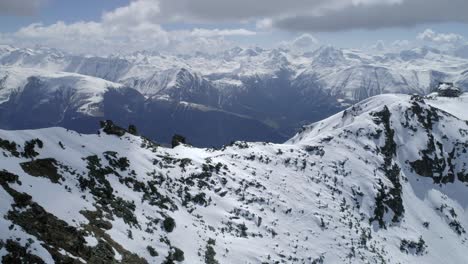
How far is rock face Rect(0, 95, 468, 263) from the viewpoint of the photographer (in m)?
49.9

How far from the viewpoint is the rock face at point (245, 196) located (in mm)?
49875

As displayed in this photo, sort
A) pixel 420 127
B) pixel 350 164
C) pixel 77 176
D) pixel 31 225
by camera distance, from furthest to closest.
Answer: pixel 420 127 < pixel 350 164 < pixel 77 176 < pixel 31 225

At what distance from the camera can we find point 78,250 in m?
43.4

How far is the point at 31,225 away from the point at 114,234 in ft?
44.4

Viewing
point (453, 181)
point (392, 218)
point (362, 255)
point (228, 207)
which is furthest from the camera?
point (453, 181)

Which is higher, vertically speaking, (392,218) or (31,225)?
(31,225)

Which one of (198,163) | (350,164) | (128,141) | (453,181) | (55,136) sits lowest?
(453,181)

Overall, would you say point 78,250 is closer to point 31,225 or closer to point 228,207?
point 31,225

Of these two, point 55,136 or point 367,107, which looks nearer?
point 55,136

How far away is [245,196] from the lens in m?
96.9

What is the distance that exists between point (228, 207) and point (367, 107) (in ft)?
379

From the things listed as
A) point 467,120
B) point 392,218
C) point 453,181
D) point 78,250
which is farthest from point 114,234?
point 467,120

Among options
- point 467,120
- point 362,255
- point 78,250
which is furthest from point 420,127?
point 78,250

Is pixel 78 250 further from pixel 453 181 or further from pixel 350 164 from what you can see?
pixel 453 181
